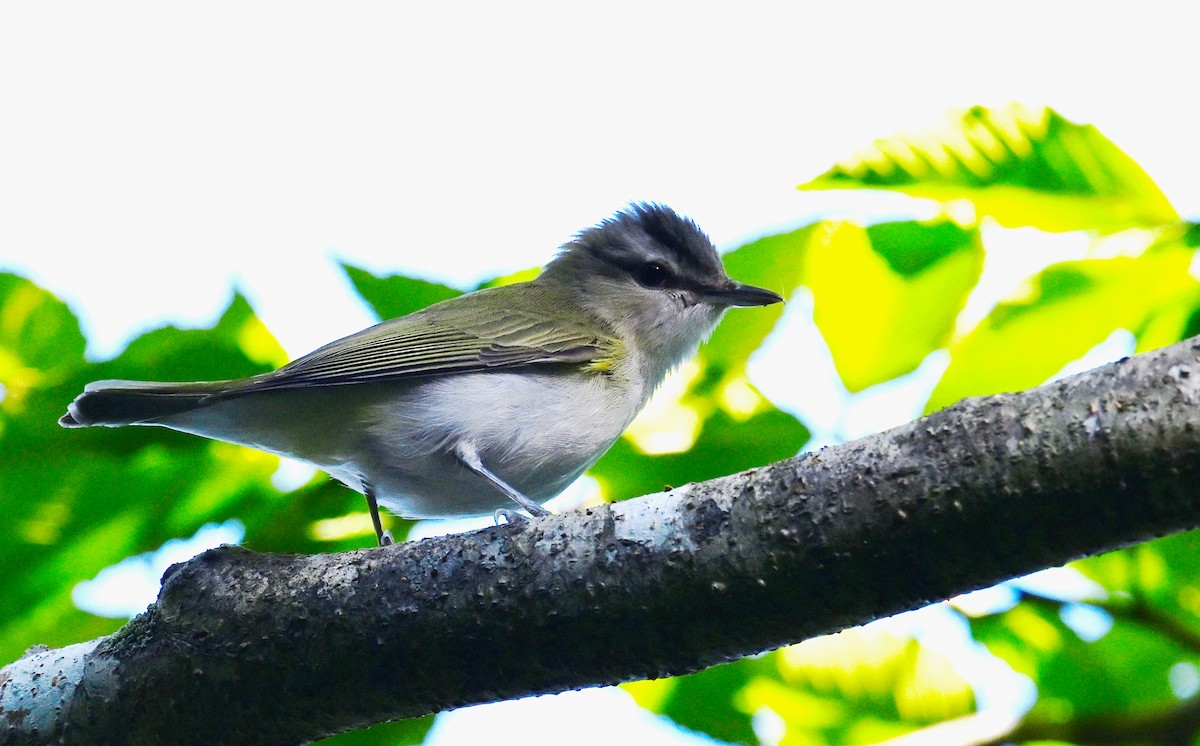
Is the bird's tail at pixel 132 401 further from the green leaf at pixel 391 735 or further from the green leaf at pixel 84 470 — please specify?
the green leaf at pixel 391 735

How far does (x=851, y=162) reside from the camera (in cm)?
338

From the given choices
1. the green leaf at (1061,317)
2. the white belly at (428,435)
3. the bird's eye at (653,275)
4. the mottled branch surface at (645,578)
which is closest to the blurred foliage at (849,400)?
the green leaf at (1061,317)

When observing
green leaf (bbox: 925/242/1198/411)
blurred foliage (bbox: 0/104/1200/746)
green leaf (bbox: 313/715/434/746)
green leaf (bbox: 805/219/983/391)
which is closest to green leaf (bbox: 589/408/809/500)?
blurred foliage (bbox: 0/104/1200/746)

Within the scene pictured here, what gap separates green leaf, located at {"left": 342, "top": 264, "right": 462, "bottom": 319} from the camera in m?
3.60

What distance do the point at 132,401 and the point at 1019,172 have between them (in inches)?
116

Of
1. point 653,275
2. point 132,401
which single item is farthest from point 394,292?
point 653,275

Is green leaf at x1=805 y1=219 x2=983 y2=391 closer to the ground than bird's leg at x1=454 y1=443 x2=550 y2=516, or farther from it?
farther from it

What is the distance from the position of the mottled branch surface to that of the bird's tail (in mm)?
781

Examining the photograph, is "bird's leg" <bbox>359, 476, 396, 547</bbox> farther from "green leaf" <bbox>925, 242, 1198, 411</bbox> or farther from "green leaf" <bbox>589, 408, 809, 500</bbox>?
"green leaf" <bbox>925, 242, 1198, 411</bbox>

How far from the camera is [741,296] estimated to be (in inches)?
179

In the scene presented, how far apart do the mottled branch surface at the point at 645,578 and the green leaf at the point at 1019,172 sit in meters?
1.43

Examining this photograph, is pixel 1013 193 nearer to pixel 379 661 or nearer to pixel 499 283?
pixel 499 283

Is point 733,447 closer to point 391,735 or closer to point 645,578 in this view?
point 645,578

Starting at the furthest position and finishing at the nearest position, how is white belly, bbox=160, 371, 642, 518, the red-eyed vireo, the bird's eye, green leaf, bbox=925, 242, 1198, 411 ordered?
the bird's eye < white belly, bbox=160, 371, 642, 518 < the red-eyed vireo < green leaf, bbox=925, 242, 1198, 411
